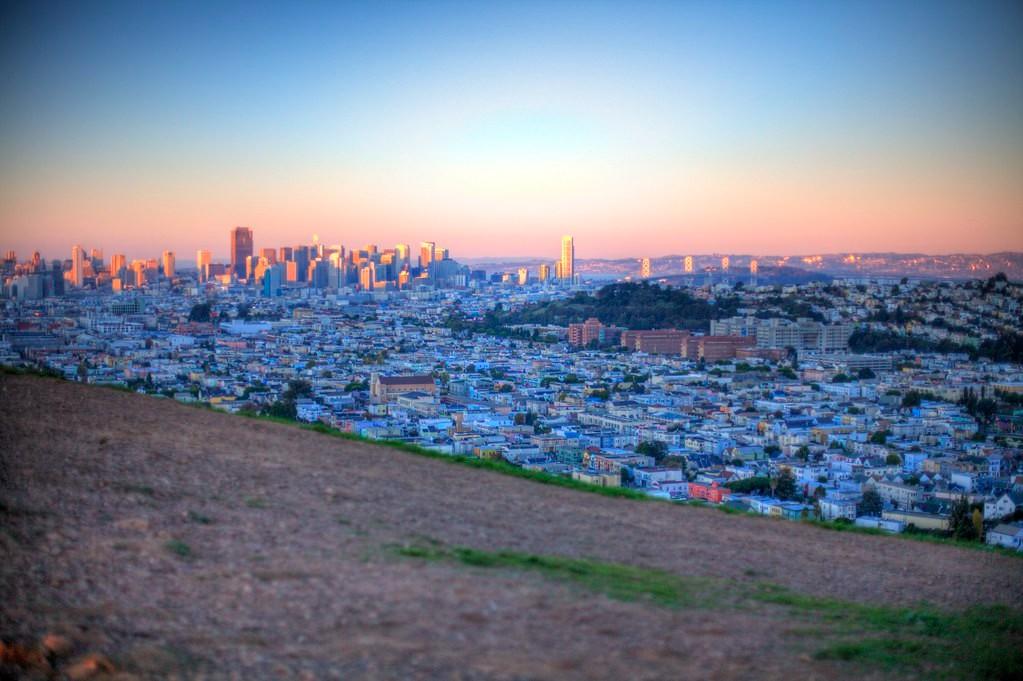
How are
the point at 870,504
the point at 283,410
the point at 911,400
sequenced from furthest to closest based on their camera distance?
the point at 911,400 → the point at 283,410 → the point at 870,504

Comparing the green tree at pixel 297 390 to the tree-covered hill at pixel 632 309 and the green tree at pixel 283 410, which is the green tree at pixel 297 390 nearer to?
the green tree at pixel 283 410

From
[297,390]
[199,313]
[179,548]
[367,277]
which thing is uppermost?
[367,277]

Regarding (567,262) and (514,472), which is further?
(567,262)

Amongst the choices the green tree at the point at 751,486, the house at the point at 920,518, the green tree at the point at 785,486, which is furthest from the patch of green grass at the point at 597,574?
the green tree at the point at 785,486

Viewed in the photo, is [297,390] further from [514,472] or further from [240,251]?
[240,251]

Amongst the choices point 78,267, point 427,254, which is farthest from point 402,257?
point 78,267

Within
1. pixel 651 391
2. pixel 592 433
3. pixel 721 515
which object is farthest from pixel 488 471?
pixel 651 391

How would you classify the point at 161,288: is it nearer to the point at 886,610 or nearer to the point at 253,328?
the point at 253,328
